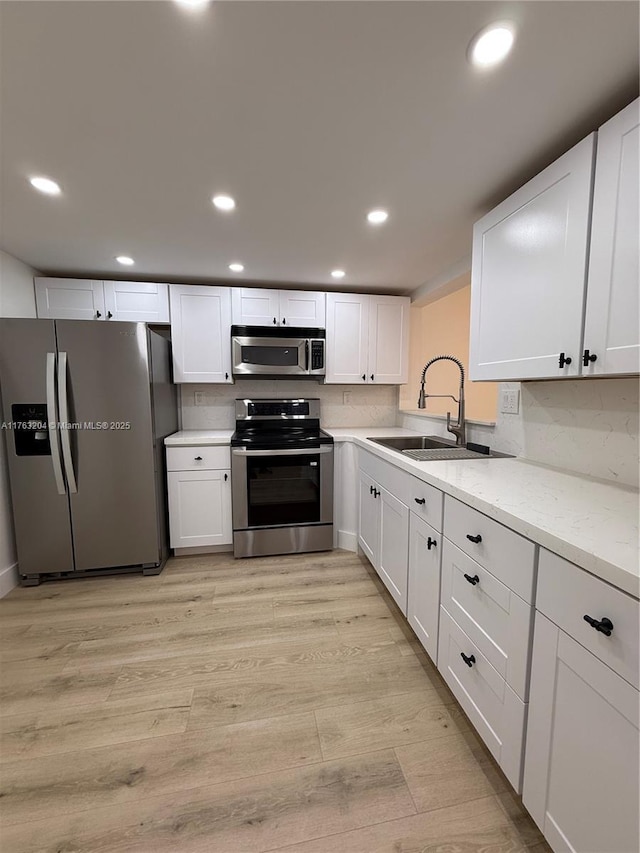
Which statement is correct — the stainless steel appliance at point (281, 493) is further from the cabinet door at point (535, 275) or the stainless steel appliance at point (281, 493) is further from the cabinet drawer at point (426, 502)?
the cabinet door at point (535, 275)

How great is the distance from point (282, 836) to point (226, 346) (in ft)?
8.93

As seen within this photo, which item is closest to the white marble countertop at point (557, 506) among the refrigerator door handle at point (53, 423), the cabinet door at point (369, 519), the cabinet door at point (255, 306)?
the cabinet door at point (369, 519)

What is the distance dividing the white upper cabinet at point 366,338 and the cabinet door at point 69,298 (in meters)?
1.87

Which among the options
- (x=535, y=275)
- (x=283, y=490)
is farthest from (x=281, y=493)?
(x=535, y=275)

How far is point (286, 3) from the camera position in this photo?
2.64ft

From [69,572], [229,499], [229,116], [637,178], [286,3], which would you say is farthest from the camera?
[229,499]

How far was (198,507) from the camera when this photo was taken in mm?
2641

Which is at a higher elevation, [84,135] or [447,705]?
[84,135]

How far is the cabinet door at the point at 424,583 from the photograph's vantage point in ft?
4.80

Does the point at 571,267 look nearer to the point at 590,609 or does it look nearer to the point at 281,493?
the point at 590,609

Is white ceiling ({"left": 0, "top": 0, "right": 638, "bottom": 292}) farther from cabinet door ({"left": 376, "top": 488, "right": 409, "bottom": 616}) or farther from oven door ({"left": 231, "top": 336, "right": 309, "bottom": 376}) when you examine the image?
cabinet door ({"left": 376, "top": 488, "right": 409, "bottom": 616})

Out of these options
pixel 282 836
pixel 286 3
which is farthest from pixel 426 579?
pixel 286 3

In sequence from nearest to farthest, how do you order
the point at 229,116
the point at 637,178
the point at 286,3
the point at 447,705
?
1. the point at 286,3
2. the point at 637,178
3. the point at 229,116
4. the point at 447,705

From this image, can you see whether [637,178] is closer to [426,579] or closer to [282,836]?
[426,579]
